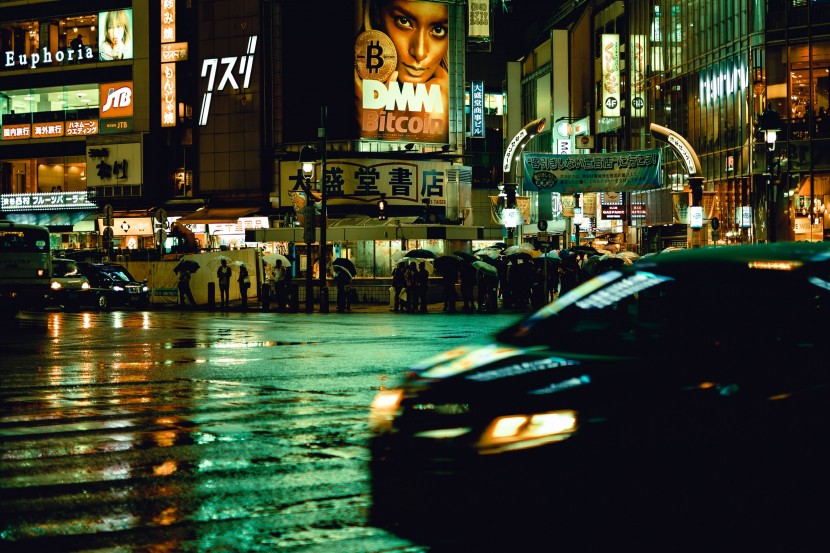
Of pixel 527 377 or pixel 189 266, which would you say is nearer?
pixel 527 377

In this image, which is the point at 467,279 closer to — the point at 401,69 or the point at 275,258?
the point at 275,258

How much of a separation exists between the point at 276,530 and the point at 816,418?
333 cm

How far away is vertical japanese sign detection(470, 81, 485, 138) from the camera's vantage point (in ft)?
213

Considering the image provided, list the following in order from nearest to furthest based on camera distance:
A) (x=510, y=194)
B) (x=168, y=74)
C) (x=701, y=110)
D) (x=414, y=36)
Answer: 1. (x=510, y=194)
2. (x=414, y=36)
3. (x=701, y=110)
4. (x=168, y=74)

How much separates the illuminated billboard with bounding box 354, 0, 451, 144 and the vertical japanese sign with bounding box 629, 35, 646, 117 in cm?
1777

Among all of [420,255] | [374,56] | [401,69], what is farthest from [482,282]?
[374,56]

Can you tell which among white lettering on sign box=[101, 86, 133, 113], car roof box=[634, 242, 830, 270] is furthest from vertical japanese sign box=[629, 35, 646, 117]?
car roof box=[634, 242, 830, 270]

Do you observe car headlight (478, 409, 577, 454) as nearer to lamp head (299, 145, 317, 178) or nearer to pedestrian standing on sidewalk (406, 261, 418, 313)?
pedestrian standing on sidewalk (406, 261, 418, 313)

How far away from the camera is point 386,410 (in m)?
5.84

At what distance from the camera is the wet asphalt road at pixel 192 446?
6145 millimetres

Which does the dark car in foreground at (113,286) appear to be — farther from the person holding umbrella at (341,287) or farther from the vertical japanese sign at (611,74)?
the vertical japanese sign at (611,74)

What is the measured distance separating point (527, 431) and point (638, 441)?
1.84 feet

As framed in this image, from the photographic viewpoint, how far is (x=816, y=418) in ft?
16.4

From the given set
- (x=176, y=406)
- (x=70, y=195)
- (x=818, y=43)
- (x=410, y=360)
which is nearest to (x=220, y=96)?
(x=70, y=195)
